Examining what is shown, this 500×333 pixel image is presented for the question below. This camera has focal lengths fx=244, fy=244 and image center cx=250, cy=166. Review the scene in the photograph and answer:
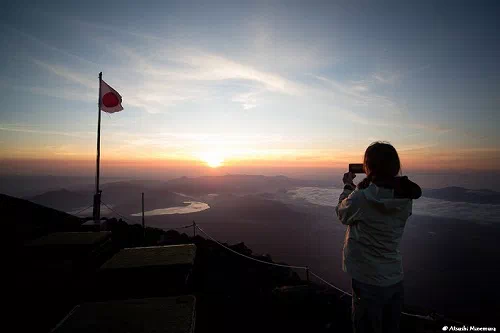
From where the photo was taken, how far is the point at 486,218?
515 feet

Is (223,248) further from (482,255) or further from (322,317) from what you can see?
(482,255)

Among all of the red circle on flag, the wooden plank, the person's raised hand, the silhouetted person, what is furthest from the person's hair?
the red circle on flag

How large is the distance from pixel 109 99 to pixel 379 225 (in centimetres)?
1384

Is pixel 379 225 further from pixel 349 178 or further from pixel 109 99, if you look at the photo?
pixel 109 99

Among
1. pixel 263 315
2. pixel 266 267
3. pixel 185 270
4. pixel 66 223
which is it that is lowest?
pixel 266 267

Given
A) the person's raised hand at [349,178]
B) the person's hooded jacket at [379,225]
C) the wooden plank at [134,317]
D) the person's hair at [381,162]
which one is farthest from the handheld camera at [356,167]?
the wooden plank at [134,317]

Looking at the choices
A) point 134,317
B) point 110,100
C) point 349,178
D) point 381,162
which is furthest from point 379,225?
point 110,100

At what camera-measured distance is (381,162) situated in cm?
261

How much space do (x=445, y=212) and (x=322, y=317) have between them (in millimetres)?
214989

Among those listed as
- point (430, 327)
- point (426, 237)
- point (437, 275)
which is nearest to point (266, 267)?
point (430, 327)

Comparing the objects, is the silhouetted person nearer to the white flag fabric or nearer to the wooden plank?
the wooden plank

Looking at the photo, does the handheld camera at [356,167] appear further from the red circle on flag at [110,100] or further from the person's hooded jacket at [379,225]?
the red circle on flag at [110,100]

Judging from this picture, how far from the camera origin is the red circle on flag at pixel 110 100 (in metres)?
12.4

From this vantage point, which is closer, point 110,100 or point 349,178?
point 349,178
